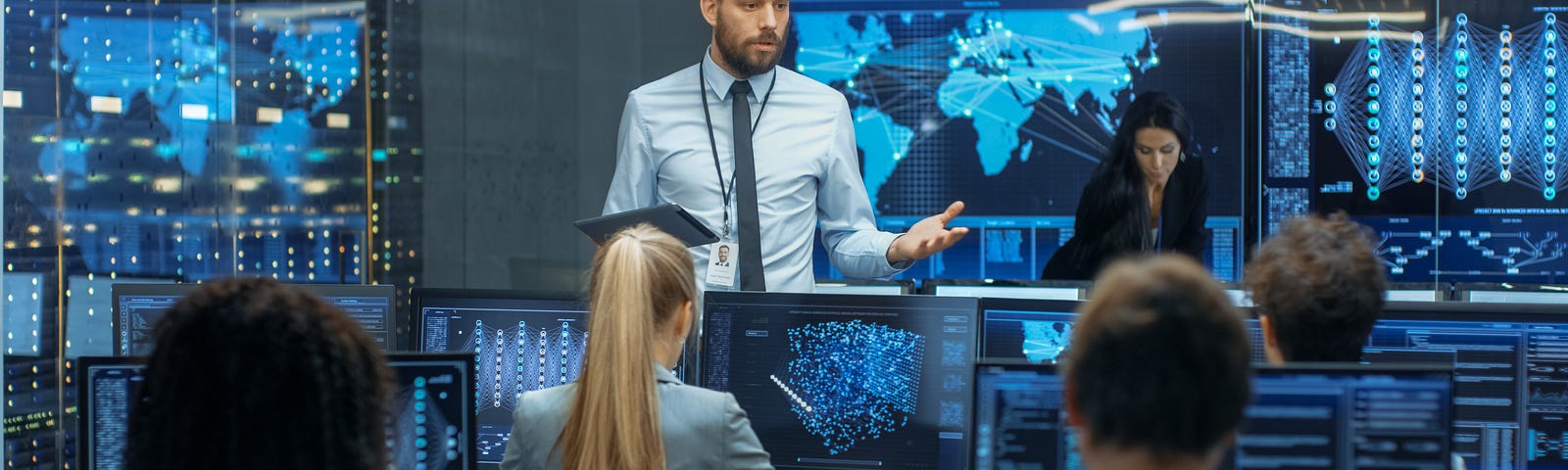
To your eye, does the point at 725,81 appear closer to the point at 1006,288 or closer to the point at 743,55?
the point at 743,55

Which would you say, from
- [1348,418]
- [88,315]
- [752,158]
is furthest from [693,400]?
[88,315]

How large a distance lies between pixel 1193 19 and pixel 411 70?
2.83 meters

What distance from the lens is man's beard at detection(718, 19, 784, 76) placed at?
318 cm

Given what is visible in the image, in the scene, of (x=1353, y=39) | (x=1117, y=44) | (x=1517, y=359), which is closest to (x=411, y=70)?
(x=1117, y=44)

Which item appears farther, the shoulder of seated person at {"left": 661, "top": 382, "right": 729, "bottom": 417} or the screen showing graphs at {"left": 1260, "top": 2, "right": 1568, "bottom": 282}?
the screen showing graphs at {"left": 1260, "top": 2, "right": 1568, "bottom": 282}

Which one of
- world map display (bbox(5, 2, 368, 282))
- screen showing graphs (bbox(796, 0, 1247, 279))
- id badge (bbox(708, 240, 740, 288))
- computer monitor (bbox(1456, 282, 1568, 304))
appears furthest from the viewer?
screen showing graphs (bbox(796, 0, 1247, 279))

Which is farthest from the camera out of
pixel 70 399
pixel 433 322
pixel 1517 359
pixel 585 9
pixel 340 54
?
pixel 585 9

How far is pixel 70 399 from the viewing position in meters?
3.64

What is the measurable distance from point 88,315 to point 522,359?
1782 mm

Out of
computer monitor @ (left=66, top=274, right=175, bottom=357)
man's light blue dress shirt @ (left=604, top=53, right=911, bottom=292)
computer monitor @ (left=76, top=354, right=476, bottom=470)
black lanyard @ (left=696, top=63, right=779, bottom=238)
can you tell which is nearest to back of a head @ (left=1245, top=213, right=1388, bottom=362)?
computer monitor @ (left=76, top=354, right=476, bottom=470)

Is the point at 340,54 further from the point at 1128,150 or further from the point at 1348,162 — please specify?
the point at 1348,162

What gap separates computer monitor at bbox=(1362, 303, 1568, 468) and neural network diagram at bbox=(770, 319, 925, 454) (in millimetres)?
758

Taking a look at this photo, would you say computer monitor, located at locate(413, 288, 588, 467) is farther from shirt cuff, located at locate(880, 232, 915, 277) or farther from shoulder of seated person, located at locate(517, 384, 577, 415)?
shirt cuff, located at locate(880, 232, 915, 277)

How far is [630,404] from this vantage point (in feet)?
6.08
